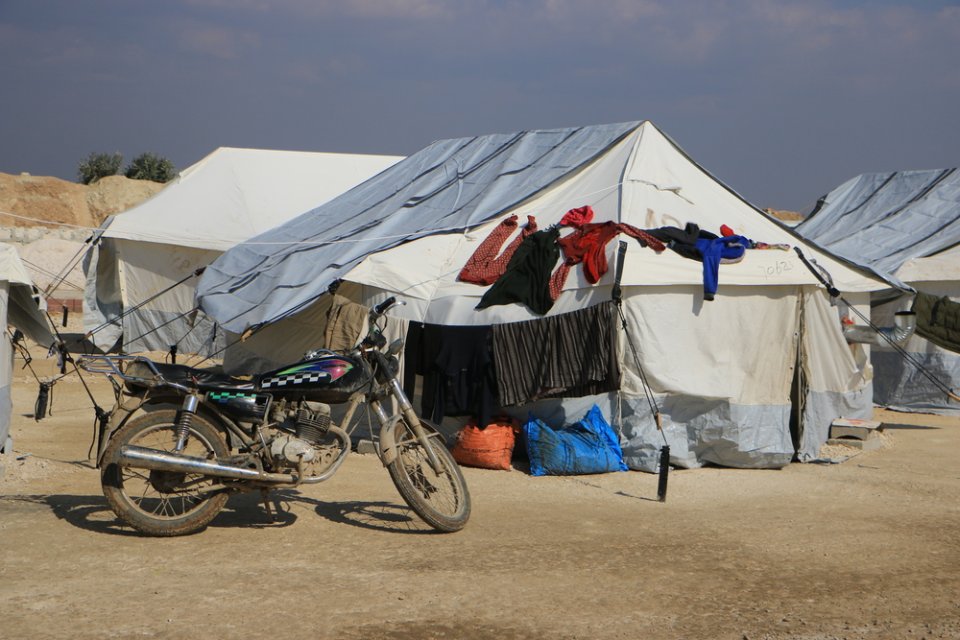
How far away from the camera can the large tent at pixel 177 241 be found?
1594 centimetres

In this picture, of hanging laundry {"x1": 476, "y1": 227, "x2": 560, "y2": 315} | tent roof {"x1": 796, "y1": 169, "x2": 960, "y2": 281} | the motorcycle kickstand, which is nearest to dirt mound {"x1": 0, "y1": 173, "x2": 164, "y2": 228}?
tent roof {"x1": 796, "y1": 169, "x2": 960, "y2": 281}

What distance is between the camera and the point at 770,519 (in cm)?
649

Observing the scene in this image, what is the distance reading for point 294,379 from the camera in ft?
18.7

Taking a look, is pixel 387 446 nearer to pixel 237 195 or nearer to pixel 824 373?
pixel 824 373

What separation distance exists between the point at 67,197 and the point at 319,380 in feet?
125

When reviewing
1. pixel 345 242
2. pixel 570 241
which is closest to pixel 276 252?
pixel 345 242

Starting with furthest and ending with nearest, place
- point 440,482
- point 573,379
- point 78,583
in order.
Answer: point 573,379 < point 440,482 < point 78,583

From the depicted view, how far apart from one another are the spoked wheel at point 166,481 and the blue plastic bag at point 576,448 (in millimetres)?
3046

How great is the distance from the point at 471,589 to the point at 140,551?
1.77 m

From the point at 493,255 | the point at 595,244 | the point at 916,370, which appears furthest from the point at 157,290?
the point at 916,370

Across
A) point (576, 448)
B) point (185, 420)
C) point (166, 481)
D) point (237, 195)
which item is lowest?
point (166, 481)

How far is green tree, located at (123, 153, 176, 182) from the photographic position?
48562 millimetres

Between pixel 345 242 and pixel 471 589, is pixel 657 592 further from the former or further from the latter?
pixel 345 242

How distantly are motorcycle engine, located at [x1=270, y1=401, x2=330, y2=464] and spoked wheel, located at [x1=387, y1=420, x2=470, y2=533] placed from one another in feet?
1.39
